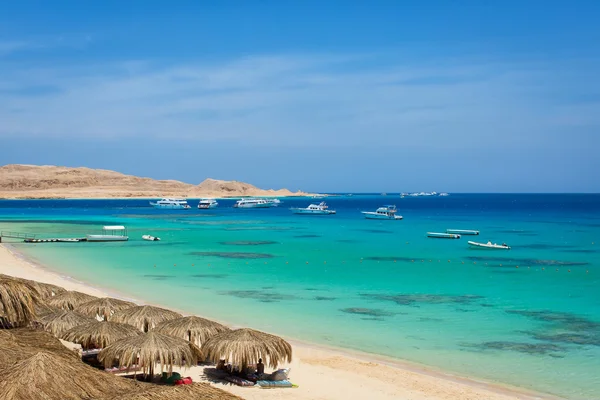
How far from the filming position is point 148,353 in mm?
11109

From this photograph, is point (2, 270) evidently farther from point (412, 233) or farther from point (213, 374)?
point (412, 233)

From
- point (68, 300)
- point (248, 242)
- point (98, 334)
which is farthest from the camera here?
point (248, 242)

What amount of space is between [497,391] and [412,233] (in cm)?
4887

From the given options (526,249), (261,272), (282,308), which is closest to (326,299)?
(282,308)

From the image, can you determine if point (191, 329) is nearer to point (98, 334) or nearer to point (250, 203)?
point (98, 334)

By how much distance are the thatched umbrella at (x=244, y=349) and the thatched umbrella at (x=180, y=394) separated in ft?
15.9

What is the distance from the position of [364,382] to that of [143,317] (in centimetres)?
529

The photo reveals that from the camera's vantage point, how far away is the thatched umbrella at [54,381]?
285 inches

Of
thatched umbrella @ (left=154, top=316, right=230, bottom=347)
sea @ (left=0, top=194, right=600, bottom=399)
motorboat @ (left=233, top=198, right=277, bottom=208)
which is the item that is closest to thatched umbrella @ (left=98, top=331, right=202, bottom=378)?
thatched umbrella @ (left=154, top=316, right=230, bottom=347)

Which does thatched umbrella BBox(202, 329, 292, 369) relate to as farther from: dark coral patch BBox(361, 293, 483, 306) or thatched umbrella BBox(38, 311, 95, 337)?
dark coral patch BBox(361, 293, 483, 306)

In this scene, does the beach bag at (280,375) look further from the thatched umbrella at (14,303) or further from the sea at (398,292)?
the thatched umbrella at (14,303)

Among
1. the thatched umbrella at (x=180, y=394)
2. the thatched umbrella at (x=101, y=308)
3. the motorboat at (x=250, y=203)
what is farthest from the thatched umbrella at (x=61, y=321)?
the motorboat at (x=250, y=203)

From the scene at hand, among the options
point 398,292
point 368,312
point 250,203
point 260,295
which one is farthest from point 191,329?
point 250,203

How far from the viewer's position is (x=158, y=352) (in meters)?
11.1
